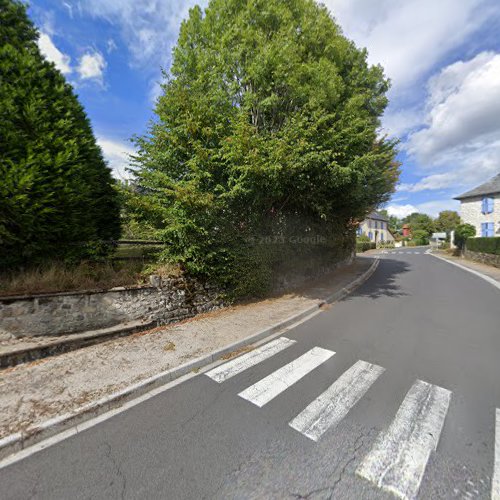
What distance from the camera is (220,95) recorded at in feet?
23.3

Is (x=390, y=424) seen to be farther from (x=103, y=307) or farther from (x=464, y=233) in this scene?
(x=464, y=233)

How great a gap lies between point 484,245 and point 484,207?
10.1m

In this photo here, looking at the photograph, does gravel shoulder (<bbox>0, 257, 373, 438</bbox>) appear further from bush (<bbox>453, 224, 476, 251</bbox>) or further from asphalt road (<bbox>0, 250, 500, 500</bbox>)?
bush (<bbox>453, 224, 476, 251</bbox>)

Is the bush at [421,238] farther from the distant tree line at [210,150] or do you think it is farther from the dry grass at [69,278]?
the dry grass at [69,278]

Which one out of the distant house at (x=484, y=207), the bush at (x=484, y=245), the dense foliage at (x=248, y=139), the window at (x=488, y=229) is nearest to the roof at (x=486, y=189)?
the distant house at (x=484, y=207)

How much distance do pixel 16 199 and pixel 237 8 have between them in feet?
31.0

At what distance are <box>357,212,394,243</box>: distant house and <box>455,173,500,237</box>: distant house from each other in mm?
15960

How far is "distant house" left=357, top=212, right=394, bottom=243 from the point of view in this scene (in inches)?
1700

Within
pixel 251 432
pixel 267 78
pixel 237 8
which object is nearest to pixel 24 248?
pixel 251 432

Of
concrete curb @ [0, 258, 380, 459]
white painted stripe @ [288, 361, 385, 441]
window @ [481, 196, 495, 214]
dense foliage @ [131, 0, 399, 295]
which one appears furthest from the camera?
window @ [481, 196, 495, 214]

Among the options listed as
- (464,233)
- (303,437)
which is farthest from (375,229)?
(303,437)

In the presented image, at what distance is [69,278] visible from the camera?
4934 millimetres

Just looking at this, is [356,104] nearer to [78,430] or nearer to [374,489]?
[374,489]

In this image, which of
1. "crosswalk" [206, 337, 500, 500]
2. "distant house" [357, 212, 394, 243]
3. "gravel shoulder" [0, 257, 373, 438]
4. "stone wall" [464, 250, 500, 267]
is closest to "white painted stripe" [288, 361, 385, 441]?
"crosswalk" [206, 337, 500, 500]
